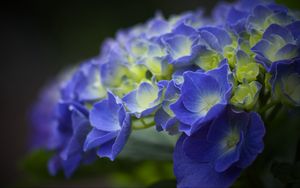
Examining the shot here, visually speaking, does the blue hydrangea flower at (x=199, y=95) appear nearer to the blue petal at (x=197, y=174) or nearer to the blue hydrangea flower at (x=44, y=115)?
the blue petal at (x=197, y=174)

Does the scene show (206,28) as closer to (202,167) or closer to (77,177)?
(202,167)

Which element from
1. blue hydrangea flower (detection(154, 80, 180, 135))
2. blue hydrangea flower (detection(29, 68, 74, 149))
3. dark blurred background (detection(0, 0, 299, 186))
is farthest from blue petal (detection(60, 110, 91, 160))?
dark blurred background (detection(0, 0, 299, 186))

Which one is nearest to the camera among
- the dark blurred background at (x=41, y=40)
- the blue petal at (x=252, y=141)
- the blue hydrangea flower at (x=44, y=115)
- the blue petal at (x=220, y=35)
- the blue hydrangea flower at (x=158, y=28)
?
the blue petal at (x=252, y=141)

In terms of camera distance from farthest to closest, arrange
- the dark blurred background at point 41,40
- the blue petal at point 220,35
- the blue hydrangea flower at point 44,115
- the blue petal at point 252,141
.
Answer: the dark blurred background at point 41,40 < the blue hydrangea flower at point 44,115 < the blue petal at point 220,35 < the blue petal at point 252,141

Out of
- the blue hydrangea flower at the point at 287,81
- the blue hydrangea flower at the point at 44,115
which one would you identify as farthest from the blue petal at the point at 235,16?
the blue hydrangea flower at the point at 44,115

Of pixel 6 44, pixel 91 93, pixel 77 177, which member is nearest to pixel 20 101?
pixel 6 44

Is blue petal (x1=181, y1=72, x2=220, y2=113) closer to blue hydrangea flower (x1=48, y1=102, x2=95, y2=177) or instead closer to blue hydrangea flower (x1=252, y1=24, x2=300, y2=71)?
blue hydrangea flower (x1=252, y1=24, x2=300, y2=71)

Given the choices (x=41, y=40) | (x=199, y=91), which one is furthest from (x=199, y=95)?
(x=41, y=40)
